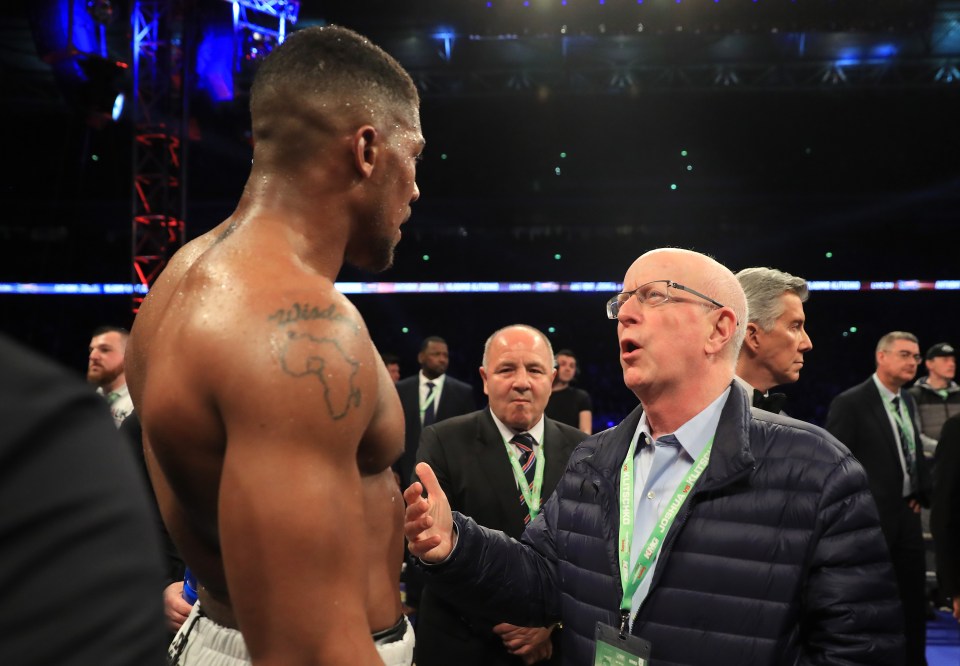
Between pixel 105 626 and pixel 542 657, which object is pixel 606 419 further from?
pixel 105 626

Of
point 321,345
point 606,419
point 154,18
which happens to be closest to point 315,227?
point 321,345

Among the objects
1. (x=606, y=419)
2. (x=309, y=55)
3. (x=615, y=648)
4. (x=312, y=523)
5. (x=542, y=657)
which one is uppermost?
(x=309, y=55)

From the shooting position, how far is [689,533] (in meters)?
1.62

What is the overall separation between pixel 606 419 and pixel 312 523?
1242 cm

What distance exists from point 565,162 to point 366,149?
440 inches

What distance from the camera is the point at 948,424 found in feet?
11.9

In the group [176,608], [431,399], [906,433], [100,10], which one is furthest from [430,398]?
[100,10]

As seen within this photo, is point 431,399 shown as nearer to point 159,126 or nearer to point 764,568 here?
point 159,126

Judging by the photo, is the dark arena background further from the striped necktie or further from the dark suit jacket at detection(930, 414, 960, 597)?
the striped necktie

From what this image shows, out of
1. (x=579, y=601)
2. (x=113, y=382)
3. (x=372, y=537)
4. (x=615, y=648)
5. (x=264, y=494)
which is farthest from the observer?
(x=113, y=382)

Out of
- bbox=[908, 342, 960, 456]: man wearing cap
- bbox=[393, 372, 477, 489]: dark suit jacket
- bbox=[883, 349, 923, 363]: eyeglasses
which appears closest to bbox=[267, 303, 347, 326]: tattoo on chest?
bbox=[883, 349, 923, 363]: eyeglasses

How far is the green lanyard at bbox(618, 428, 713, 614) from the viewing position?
1.64 meters

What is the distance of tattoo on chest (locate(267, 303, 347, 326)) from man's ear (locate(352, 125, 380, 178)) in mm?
285

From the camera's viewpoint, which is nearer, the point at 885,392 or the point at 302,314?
the point at 302,314
